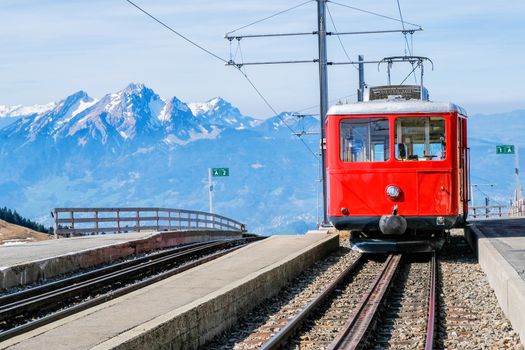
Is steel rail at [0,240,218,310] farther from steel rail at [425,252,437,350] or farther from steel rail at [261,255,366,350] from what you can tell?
steel rail at [425,252,437,350]

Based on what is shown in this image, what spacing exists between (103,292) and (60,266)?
10.9 ft

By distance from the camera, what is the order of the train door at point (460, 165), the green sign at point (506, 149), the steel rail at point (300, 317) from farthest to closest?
the green sign at point (506, 149) → the train door at point (460, 165) → the steel rail at point (300, 317)

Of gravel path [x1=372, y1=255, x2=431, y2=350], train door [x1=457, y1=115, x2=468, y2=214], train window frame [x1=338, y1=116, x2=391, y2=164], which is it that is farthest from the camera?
train door [x1=457, y1=115, x2=468, y2=214]

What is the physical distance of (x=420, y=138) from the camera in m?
20.3

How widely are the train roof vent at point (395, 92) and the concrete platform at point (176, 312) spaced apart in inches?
198

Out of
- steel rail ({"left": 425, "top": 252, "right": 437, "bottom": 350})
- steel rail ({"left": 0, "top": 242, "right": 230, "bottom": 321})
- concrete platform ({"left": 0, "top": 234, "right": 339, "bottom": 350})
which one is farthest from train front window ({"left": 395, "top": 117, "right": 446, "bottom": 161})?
steel rail ({"left": 0, "top": 242, "right": 230, "bottom": 321})

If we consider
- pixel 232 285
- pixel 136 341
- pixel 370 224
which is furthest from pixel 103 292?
pixel 136 341

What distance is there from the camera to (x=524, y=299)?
36.0ft

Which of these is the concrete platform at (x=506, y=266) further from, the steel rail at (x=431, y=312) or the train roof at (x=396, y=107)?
the train roof at (x=396, y=107)

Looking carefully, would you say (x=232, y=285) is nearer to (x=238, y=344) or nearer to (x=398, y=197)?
(x=238, y=344)

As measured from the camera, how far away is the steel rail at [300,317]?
10.8m

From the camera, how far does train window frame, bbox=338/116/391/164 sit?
20.3 m

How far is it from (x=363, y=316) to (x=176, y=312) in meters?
2.79

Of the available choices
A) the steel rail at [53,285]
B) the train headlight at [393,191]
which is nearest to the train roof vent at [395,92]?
the train headlight at [393,191]
